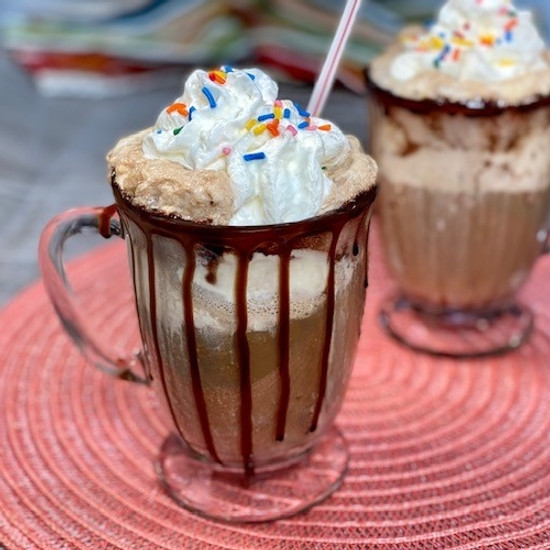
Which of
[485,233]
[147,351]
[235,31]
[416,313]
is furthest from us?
[235,31]

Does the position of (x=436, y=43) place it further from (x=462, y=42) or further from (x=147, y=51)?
(x=147, y=51)

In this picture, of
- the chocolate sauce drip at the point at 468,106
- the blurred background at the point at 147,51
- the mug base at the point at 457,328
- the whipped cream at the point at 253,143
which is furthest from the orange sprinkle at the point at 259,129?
the blurred background at the point at 147,51

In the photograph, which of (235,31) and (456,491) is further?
(235,31)

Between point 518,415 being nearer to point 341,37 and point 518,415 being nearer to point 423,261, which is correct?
point 423,261

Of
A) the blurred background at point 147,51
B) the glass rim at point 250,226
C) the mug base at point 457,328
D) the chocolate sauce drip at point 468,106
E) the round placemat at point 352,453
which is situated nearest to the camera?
the glass rim at point 250,226

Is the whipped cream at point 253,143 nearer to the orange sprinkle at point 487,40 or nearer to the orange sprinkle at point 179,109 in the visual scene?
the orange sprinkle at point 179,109

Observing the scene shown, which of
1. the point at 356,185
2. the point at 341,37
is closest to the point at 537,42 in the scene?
the point at 341,37

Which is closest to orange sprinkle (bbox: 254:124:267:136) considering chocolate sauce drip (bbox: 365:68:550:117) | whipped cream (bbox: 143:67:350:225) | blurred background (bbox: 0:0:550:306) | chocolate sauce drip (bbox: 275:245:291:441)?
whipped cream (bbox: 143:67:350:225)
